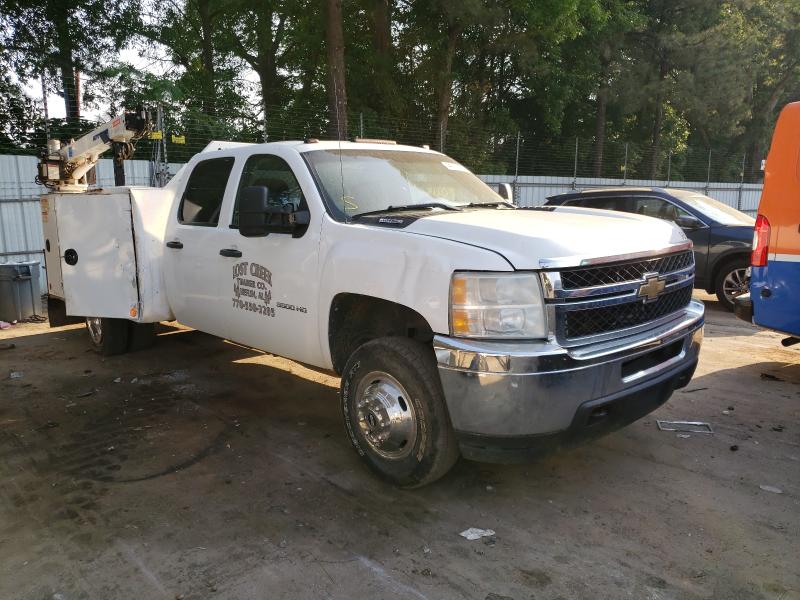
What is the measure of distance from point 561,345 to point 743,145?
38815 mm

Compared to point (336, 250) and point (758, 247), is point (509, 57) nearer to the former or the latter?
point (758, 247)

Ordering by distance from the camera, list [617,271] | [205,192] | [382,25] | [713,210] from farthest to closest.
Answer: [382,25] → [713,210] → [205,192] → [617,271]

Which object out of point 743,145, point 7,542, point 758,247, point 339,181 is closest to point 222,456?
point 7,542

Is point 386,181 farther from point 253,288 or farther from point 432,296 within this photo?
point 432,296

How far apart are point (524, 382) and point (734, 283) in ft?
23.9

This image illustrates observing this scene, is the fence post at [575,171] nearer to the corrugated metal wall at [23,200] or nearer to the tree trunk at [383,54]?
the tree trunk at [383,54]

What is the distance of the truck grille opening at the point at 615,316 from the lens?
3.12 m

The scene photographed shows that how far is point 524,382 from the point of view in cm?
293

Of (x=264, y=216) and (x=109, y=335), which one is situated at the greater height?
(x=264, y=216)

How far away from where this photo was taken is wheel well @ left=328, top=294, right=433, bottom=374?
12.1ft

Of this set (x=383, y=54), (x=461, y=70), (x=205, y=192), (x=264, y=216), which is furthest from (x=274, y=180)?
(x=461, y=70)

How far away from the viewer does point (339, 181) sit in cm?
418

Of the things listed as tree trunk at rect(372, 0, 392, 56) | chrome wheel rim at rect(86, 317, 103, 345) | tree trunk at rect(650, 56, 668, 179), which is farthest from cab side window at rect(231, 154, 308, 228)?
tree trunk at rect(650, 56, 668, 179)

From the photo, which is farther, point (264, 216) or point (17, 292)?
point (17, 292)
